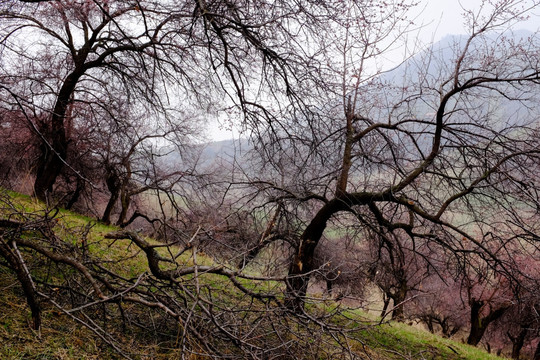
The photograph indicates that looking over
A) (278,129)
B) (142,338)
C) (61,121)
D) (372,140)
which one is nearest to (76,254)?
(142,338)

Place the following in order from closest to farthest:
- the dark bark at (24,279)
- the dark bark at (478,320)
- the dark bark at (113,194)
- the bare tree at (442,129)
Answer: the dark bark at (24,279) < the bare tree at (442,129) < the dark bark at (113,194) < the dark bark at (478,320)

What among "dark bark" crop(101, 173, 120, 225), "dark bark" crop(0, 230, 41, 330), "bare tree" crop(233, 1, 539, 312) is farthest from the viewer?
"dark bark" crop(101, 173, 120, 225)

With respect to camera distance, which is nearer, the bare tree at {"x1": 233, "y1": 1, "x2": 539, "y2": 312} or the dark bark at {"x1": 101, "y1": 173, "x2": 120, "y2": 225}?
the bare tree at {"x1": 233, "y1": 1, "x2": 539, "y2": 312}

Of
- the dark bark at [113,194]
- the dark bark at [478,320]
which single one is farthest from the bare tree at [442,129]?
the dark bark at [478,320]

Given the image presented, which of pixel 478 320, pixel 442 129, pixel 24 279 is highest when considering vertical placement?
pixel 442 129

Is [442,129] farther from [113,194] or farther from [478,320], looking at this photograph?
[478,320]

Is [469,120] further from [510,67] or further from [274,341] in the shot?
[274,341]

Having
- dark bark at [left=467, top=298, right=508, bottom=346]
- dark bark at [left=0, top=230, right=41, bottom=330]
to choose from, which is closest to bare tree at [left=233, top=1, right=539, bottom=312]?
dark bark at [left=0, top=230, right=41, bottom=330]

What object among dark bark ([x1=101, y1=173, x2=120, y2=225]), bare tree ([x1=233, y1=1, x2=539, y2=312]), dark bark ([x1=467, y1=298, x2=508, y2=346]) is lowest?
dark bark ([x1=467, y1=298, x2=508, y2=346])

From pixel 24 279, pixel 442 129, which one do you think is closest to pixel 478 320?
pixel 442 129

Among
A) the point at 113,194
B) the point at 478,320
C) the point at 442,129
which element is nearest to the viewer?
the point at 442,129

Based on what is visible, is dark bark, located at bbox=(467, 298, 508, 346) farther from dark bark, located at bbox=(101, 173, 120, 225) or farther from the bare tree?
dark bark, located at bbox=(101, 173, 120, 225)

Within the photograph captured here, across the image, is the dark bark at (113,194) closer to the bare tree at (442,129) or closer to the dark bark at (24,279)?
the bare tree at (442,129)

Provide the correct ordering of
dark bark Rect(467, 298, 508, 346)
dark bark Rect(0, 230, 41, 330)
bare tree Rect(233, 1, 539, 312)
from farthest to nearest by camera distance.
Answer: dark bark Rect(467, 298, 508, 346) → bare tree Rect(233, 1, 539, 312) → dark bark Rect(0, 230, 41, 330)
